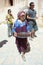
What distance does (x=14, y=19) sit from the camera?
2447 mm

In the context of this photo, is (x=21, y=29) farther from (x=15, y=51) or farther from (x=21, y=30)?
(x=15, y=51)

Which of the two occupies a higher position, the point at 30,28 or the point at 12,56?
the point at 30,28

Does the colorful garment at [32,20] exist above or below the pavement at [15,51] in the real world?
above

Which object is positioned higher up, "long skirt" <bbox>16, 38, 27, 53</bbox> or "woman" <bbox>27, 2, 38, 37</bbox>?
"woman" <bbox>27, 2, 38, 37</bbox>

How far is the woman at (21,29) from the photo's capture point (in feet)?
7.87

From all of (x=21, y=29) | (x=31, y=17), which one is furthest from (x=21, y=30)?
(x=31, y=17)

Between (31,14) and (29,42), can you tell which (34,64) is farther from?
(31,14)

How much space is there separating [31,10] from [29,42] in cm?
20

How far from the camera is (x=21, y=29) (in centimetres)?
241

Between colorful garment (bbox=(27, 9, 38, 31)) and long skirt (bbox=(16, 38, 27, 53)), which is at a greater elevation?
colorful garment (bbox=(27, 9, 38, 31))

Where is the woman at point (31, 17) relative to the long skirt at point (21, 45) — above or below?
above

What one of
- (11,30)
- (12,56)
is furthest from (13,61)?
(11,30)

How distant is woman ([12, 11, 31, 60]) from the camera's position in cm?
240

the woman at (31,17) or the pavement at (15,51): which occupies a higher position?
the woman at (31,17)
